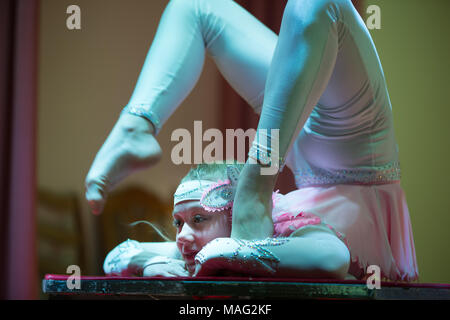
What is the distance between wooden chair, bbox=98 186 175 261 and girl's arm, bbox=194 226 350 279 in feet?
3.01

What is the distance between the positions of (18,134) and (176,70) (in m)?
0.98

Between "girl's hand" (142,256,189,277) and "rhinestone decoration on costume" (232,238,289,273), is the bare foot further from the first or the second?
"rhinestone decoration on costume" (232,238,289,273)

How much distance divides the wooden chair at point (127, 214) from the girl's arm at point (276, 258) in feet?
3.01

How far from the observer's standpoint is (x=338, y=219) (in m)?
0.69

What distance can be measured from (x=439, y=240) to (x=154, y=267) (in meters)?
0.83

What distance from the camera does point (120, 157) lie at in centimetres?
77

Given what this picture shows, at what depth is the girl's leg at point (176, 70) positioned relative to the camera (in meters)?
0.77

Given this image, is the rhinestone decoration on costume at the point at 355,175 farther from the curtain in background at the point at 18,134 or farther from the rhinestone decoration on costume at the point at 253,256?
the curtain in background at the point at 18,134

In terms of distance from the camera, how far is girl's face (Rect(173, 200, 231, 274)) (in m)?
0.70

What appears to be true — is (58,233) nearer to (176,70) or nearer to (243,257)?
(176,70)

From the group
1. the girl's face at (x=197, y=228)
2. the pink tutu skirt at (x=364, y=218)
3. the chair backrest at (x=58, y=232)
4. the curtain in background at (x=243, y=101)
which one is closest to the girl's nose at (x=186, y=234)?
the girl's face at (x=197, y=228)

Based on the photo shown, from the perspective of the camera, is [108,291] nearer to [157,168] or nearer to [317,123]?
[317,123]

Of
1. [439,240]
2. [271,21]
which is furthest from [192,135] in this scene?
[439,240]

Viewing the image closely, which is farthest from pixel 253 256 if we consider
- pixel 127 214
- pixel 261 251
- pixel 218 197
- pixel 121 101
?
pixel 121 101
